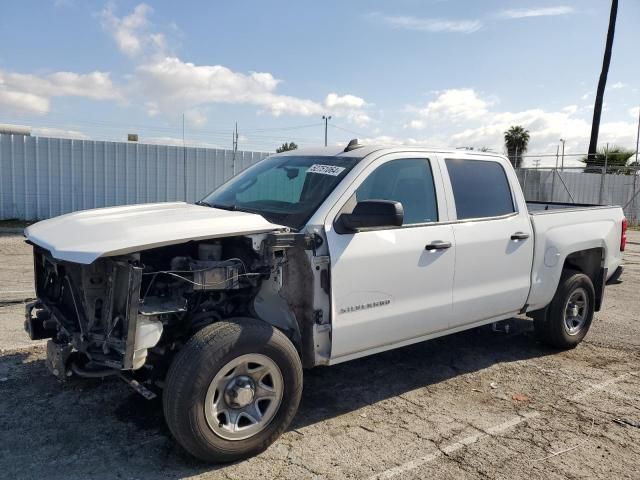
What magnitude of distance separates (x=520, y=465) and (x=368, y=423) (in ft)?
3.44

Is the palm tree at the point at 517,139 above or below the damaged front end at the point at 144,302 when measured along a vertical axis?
above

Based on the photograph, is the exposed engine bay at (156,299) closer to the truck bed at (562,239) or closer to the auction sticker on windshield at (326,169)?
the auction sticker on windshield at (326,169)

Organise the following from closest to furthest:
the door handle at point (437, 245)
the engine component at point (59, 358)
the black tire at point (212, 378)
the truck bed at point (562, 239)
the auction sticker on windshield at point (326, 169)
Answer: the black tire at point (212, 378) → the engine component at point (59, 358) → the auction sticker on windshield at point (326, 169) → the door handle at point (437, 245) → the truck bed at point (562, 239)

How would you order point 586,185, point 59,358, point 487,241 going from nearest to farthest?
point 59,358 → point 487,241 → point 586,185

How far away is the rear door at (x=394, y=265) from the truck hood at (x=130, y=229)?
23.1 inches

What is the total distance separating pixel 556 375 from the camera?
509 centimetres

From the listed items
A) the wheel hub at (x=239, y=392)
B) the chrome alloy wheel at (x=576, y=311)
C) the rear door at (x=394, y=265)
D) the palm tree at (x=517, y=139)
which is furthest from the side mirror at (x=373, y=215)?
the palm tree at (x=517, y=139)

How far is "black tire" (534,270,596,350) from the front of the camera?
5562mm

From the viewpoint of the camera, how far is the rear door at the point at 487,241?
179 inches

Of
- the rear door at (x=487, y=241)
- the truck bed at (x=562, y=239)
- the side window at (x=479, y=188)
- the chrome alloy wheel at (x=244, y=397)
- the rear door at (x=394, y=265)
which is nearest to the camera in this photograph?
the chrome alloy wheel at (x=244, y=397)

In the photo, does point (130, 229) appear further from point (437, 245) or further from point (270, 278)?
point (437, 245)

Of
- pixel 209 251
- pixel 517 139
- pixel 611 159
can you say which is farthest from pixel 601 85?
pixel 209 251

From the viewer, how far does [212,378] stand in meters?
3.17

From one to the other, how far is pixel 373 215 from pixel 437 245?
89 cm
